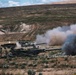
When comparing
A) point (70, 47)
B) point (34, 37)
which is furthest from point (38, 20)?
point (70, 47)

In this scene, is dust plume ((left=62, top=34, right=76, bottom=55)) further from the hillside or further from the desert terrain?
the hillside

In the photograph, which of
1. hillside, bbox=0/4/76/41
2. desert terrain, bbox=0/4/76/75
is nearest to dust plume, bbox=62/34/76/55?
desert terrain, bbox=0/4/76/75

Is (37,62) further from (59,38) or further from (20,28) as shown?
(20,28)

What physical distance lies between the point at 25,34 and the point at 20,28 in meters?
16.1

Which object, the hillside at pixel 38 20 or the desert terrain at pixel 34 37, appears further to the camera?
the hillside at pixel 38 20

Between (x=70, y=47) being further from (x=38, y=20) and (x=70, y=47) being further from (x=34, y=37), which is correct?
(x=38, y=20)

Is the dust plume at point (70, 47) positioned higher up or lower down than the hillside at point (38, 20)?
higher up

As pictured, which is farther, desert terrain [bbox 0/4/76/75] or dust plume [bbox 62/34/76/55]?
dust plume [bbox 62/34/76/55]

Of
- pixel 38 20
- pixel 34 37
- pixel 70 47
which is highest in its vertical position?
pixel 70 47

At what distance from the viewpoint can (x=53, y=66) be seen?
62.8 m

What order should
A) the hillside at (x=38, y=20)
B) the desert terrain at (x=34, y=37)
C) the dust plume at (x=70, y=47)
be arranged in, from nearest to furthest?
the desert terrain at (x=34, y=37), the dust plume at (x=70, y=47), the hillside at (x=38, y=20)

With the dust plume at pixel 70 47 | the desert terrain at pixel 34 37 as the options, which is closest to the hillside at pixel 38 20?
the desert terrain at pixel 34 37

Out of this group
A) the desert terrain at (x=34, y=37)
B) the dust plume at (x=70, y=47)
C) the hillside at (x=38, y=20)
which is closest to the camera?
the desert terrain at (x=34, y=37)

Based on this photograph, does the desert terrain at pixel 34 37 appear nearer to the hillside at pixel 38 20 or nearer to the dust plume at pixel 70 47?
the hillside at pixel 38 20
